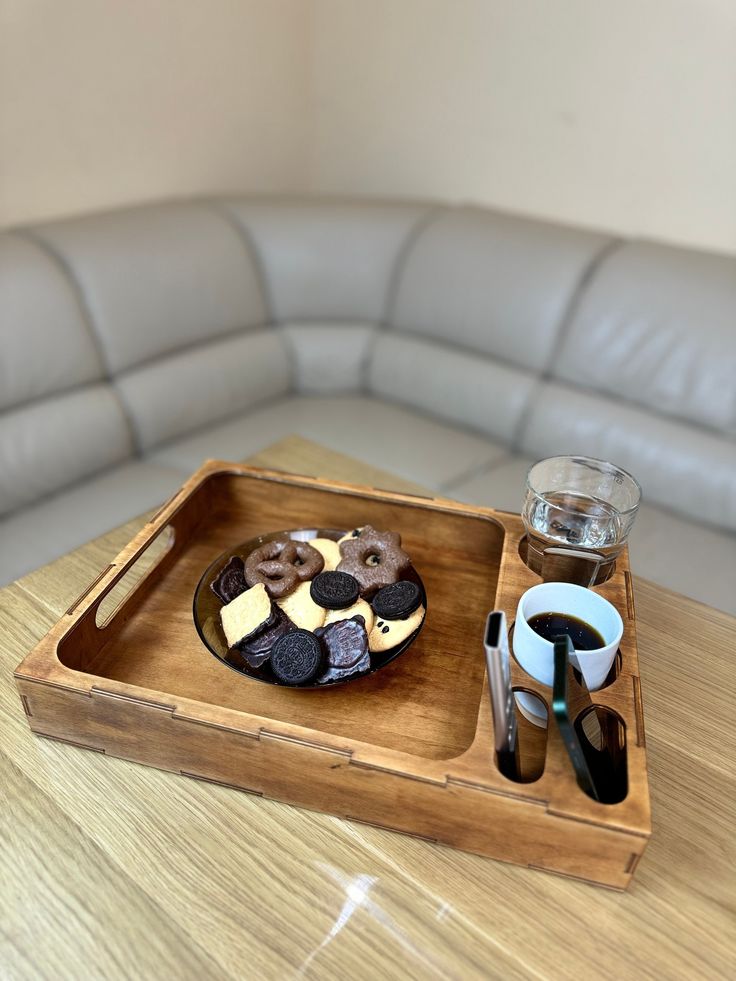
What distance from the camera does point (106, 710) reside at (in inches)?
30.0

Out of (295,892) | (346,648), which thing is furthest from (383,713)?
(295,892)

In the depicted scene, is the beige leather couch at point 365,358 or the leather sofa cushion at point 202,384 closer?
the beige leather couch at point 365,358

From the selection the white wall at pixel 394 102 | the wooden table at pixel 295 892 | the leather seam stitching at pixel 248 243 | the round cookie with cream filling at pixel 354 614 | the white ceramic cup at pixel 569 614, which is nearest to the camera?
the wooden table at pixel 295 892

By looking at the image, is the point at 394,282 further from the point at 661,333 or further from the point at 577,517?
the point at 577,517

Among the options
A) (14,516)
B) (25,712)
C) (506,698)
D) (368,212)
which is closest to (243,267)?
(368,212)

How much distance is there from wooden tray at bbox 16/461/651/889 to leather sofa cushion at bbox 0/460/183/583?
21.5 inches

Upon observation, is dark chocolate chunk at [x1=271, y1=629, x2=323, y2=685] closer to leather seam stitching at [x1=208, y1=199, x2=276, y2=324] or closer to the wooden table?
the wooden table

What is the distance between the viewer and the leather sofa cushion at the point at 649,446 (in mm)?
1664

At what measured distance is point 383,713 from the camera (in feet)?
2.71

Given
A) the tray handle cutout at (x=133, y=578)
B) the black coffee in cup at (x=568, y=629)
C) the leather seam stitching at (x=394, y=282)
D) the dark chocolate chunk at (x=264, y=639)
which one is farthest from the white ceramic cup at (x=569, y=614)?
the leather seam stitching at (x=394, y=282)

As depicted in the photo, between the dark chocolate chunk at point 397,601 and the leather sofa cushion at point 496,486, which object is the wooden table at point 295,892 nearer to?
the dark chocolate chunk at point 397,601

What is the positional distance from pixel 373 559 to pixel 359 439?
0.97 m

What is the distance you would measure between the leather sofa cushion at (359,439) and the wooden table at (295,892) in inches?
42.4

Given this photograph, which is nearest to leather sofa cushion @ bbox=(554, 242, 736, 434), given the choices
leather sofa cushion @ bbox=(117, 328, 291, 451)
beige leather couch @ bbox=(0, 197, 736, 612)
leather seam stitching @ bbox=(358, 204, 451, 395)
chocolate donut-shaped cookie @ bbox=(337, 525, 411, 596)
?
beige leather couch @ bbox=(0, 197, 736, 612)
